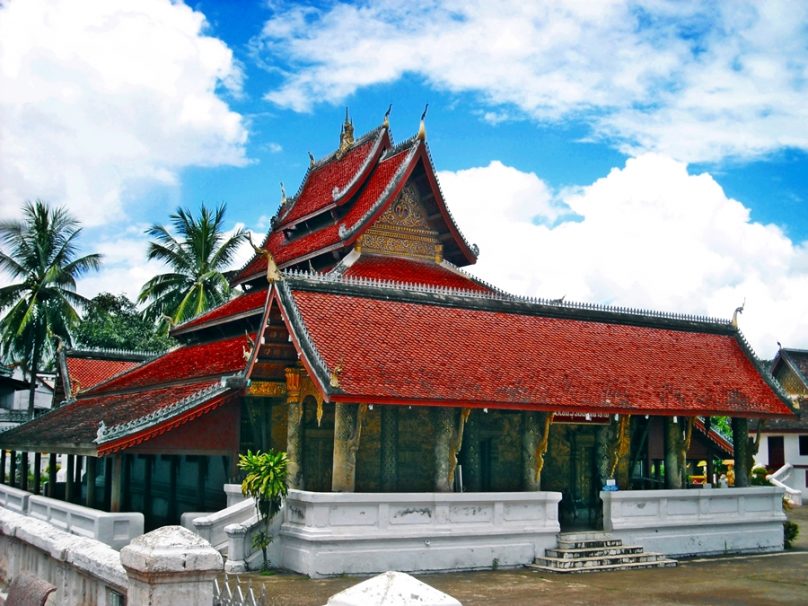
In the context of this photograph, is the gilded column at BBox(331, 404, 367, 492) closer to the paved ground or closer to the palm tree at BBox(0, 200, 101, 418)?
the paved ground

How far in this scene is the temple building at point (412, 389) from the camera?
1928 centimetres

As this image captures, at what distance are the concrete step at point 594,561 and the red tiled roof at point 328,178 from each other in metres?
13.8

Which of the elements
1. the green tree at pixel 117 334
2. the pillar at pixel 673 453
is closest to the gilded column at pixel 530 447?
the pillar at pixel 673 453

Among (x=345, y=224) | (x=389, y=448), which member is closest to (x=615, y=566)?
(x=389, y=448)

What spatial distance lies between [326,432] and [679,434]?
8.88 metres

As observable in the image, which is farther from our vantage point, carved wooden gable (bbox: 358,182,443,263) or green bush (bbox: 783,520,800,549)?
carved wooden gable (bbox: 358,182,443,263)

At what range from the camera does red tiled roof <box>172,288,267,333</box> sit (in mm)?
27062

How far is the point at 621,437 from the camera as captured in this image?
22.3 m

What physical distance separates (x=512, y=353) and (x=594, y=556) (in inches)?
185

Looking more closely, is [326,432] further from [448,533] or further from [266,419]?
[448,533]

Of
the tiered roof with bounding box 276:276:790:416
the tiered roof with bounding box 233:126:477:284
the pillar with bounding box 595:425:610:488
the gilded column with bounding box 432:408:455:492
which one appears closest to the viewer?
the tiered roof with bounding box 276:276:790:416

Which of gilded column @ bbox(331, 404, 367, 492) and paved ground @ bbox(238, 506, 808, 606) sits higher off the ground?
gilded column @ bbox(331, 404, 367, 492)

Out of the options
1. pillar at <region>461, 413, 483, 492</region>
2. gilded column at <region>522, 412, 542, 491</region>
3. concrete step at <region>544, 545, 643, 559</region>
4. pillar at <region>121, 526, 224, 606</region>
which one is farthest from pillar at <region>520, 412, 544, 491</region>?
pillar at <region>121, 526, 224, 606</region>

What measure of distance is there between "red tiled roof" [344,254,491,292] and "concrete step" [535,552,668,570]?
8815 mm
